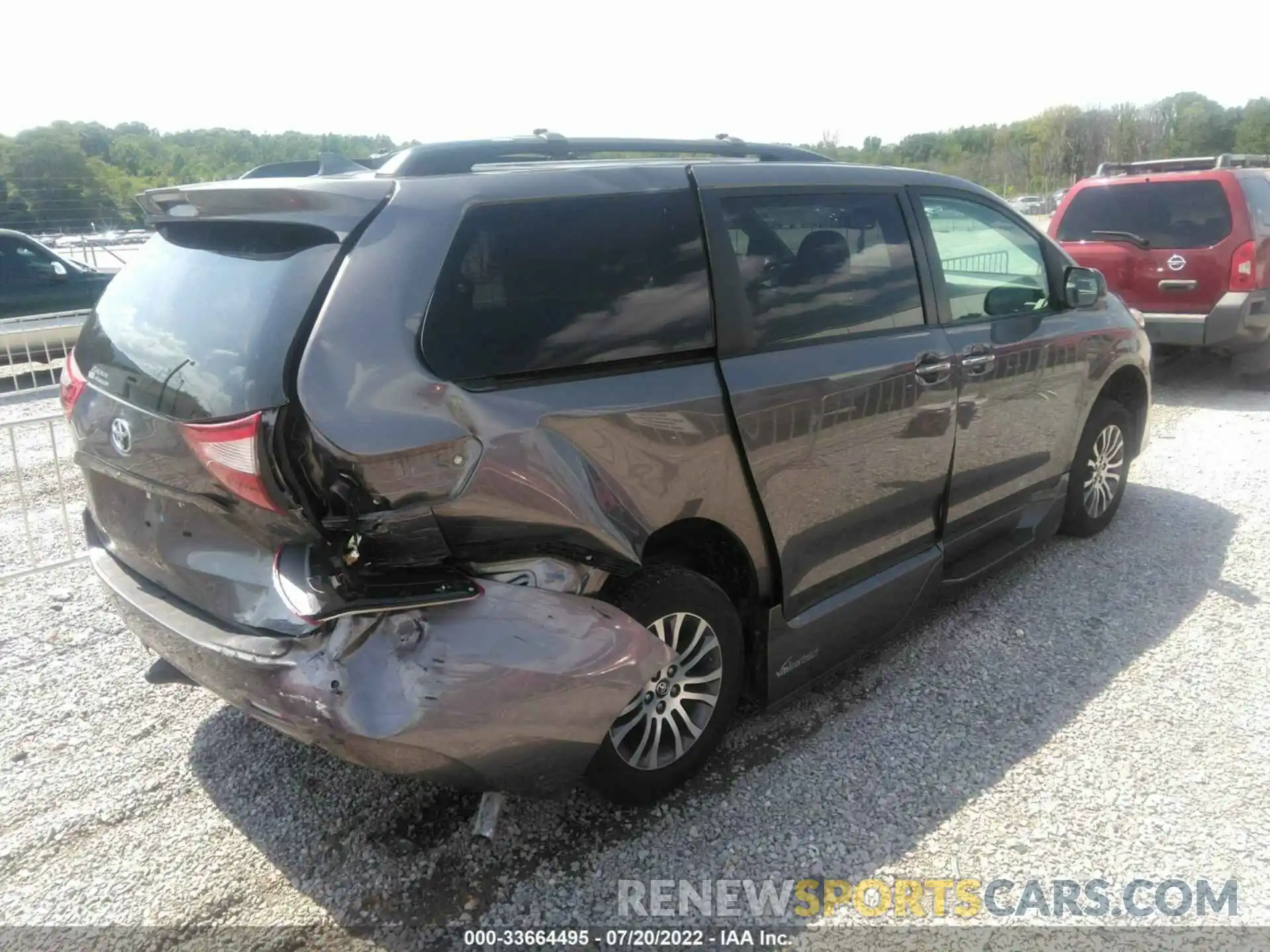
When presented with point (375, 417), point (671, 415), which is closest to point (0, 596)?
point (375, 417)

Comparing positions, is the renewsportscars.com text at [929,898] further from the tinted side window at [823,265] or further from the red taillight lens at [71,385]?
the red taillight lens at [71,385]

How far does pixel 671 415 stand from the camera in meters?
2.73

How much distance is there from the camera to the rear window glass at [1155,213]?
26.9 feet

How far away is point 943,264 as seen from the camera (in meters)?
3.81

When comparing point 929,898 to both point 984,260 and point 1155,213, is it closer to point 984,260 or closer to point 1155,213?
point 984,260

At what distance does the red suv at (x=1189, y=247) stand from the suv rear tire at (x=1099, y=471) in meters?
3.89

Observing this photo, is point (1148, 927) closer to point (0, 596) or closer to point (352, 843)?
point (352, 843)

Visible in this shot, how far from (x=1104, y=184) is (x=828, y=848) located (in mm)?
8071

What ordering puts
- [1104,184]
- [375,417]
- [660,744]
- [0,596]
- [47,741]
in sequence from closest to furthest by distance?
[375,417] → [660,744] → [47,741] → [0,596] → [1104,184]

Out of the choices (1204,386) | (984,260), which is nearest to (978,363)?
(984,260)

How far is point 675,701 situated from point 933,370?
5.53ft

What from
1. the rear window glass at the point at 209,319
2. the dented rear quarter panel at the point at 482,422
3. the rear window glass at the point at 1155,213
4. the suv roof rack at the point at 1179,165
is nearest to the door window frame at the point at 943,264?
the dented rear quarter panel at the point at 482,422

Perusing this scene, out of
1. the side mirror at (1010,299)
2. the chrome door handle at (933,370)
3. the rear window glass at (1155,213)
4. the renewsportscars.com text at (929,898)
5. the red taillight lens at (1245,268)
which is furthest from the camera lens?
the rear window glass at (1155,213)

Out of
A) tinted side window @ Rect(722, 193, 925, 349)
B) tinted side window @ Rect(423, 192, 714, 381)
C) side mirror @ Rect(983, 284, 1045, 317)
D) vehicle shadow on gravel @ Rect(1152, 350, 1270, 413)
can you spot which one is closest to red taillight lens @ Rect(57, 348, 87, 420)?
tinted side window @ Rect(423, 192, 714, 381)
